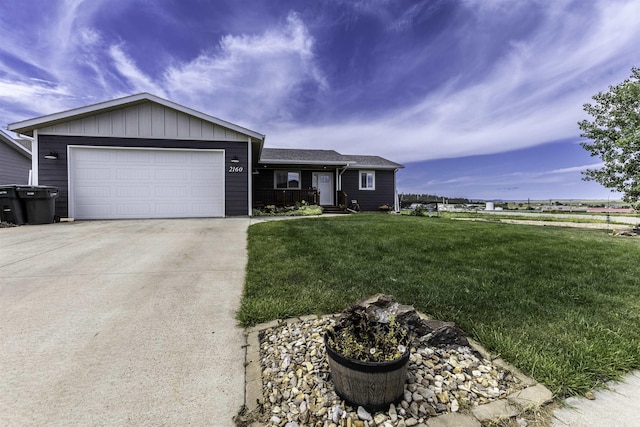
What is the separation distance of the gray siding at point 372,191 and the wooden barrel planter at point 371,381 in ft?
47.9

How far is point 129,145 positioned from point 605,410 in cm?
1200

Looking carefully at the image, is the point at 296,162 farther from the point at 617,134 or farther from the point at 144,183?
the point at 617,134

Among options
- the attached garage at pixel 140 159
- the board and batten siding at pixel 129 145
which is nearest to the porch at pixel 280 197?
the board and batten siding at pixel 129 145

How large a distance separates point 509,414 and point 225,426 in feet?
4.90

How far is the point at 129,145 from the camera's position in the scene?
9461mm

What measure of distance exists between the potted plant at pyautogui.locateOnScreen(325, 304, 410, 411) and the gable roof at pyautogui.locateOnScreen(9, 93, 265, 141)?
9.71 m

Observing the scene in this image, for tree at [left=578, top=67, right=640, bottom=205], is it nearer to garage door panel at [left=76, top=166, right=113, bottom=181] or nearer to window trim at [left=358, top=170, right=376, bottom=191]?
window trim at [left=358, top=170, right=376, bottom=191]

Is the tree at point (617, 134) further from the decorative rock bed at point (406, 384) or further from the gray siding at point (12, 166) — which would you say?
the gray siding at point (12, 166)

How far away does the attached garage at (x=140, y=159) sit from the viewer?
912cm

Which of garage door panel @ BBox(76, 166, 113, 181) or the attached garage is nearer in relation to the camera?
the attached garage

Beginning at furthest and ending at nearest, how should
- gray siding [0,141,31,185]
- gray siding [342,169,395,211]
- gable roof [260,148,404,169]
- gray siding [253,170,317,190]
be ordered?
gray siding [342,169,395,211]
gray siding [253,170,317,190]
gable roof [260,148,404,169]
gray siding [0,141,31,185]

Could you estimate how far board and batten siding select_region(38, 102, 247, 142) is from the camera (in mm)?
9234

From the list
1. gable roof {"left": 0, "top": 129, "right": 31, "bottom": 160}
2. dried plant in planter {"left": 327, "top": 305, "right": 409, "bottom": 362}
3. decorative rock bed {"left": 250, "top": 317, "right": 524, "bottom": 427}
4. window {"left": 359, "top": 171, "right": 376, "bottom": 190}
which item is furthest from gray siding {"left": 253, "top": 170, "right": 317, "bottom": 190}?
dried plant in planter {"left": 327, "top": 305, "right": 409, "bottom": 362}

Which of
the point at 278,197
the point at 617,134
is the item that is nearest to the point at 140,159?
the point at 278,197
